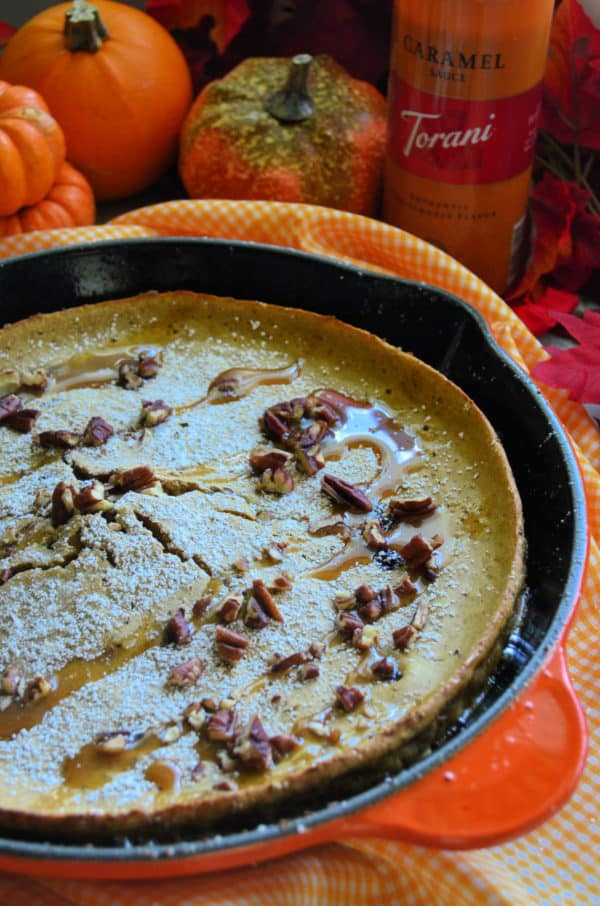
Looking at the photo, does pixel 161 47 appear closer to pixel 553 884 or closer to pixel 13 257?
pixel 13 257

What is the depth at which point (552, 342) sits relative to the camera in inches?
75.5

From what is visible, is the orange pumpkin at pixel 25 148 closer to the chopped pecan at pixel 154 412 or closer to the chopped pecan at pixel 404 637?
the chopped pecan at pixel 154 412

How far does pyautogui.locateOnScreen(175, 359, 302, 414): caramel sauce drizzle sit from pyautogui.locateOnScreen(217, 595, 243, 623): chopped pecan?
0.40m

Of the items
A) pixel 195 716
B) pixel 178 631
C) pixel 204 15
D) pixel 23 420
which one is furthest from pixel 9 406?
pixel 204 15

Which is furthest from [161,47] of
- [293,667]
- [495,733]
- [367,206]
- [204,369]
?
[495,733]

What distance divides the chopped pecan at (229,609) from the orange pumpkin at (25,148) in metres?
1.03

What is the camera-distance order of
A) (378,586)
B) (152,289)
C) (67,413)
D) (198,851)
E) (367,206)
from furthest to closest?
1. (367,206)
2. (152,289)
3. (67,413)
4. (378,586)
5. (198,851)

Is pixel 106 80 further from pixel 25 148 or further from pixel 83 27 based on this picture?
pixel 25 148

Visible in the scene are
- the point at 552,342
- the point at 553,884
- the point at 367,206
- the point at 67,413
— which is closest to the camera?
the point at 553,884

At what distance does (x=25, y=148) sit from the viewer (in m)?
1.80

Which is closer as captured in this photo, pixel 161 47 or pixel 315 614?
pixel 315 614

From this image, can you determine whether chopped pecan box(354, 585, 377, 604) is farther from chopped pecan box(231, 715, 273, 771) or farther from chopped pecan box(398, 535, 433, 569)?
chopped pecan box(231, 715, 273, 771)

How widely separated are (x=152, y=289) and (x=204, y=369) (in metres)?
0.23

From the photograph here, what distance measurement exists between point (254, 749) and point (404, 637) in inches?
9.2
